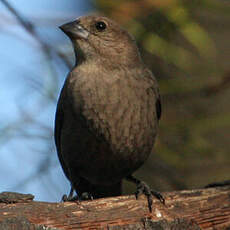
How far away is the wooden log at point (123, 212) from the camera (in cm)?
315

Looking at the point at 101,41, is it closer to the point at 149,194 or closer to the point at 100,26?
the point at 100,26

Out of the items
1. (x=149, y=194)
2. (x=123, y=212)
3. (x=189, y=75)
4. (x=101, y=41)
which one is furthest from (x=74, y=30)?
(x=123, y=212)

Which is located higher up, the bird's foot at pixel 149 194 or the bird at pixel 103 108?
the bird at pixel 103 108

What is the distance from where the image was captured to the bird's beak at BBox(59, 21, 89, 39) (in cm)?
419

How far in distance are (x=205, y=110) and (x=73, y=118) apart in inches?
53.5

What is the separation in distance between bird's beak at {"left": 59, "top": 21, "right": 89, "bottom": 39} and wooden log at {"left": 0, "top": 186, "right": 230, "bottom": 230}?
1322 mm

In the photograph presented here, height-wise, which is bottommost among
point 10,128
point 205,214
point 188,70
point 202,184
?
point 205,214

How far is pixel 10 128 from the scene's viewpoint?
172 inches

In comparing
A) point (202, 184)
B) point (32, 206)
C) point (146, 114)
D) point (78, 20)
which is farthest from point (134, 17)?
point (32, 206)

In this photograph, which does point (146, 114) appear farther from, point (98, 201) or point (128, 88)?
point (98, 201)

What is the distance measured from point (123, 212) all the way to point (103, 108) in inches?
35.4

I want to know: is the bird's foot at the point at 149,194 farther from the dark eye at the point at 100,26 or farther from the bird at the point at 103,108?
the dark eye at the point at 100,26

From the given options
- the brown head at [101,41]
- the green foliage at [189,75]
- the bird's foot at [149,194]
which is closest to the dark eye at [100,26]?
the brown head at [101,41]

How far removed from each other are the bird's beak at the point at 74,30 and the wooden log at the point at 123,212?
4.34 feet
